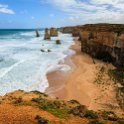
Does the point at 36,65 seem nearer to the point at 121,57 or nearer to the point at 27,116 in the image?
the point at 121,57

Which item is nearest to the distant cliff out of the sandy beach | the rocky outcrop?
the rocky outcrop

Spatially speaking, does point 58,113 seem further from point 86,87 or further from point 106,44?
point 106,44

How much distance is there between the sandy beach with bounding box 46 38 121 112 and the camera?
62.9ft

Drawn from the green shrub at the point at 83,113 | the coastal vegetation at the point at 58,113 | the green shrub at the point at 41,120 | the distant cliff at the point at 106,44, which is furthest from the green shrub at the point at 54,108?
the distant cliff at the point at 106,44

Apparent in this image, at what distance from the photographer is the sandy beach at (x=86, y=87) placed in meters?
19.2

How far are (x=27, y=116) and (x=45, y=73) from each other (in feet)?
59.8

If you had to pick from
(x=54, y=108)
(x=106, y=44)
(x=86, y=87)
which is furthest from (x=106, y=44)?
(x=54, y=108)


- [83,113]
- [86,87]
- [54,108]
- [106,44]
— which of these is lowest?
[86,87]

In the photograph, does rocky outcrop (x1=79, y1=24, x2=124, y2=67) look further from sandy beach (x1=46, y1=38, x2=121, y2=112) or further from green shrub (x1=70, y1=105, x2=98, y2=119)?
green shrub (x1=70, y1=105, x2=98, y2=119)

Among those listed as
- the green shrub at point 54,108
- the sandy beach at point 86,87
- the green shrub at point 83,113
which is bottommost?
the sandy beach at point 86,87

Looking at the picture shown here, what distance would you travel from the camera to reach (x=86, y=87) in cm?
2308

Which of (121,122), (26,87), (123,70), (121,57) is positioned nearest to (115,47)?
(121,57)

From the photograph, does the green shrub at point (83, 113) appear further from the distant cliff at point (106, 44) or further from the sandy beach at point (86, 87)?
the distant cliff at point (106, 44)

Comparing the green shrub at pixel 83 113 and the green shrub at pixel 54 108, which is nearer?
the green shrub at pixel 54 108
